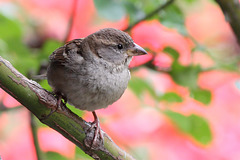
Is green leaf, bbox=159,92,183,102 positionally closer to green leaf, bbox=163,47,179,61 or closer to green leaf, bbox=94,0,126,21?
green leaf, bbox=163,47,179,61

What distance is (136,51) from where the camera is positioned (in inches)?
60.7

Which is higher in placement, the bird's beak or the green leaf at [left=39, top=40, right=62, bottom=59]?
the bird's beak

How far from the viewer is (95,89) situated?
4.68ft

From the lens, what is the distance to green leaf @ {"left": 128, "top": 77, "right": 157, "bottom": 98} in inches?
65.2

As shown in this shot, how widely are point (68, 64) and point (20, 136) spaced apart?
2.46 ft

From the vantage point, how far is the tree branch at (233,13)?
1.14m

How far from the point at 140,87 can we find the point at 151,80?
0.95ft

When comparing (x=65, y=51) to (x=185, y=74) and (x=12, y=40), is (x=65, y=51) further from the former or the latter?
(x=185, y=74)

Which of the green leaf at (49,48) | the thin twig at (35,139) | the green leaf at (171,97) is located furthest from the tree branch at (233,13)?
the thin twig at (35,139)

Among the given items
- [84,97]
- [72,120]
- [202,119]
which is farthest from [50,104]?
[202,119]

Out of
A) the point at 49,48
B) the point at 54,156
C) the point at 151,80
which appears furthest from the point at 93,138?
the point at 151,80

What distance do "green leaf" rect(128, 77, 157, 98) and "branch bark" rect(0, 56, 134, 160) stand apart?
35 centimetres

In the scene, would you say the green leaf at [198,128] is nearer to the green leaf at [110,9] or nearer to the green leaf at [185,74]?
the green leaf at [185,74]

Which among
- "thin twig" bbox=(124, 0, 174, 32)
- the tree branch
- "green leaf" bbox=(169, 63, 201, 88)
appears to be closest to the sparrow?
"thin twig" bbox=(124, 0, 174, 32)
